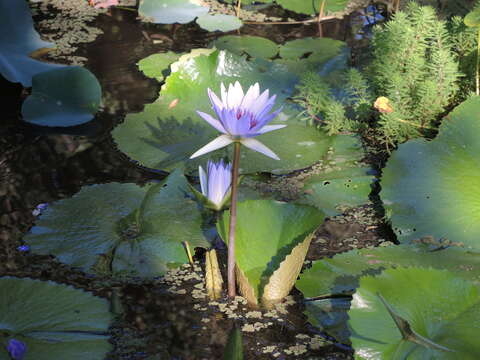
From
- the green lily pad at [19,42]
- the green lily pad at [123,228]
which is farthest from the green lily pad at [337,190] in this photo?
the green lily pad at [19,42]

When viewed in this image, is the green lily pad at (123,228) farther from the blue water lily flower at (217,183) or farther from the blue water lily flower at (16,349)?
the blue water lily flower at (16,349)

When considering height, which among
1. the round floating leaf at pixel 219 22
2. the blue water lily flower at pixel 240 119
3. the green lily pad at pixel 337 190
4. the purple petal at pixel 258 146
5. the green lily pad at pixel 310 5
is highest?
the blue water lily flower at pixel 240 119

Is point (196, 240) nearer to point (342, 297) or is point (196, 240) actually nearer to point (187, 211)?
point (187, 211)

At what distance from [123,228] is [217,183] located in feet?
1.16

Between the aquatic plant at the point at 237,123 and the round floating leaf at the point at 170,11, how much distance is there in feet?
7.64

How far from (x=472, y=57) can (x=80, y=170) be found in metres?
1.74

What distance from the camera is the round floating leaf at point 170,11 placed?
13.0 ft

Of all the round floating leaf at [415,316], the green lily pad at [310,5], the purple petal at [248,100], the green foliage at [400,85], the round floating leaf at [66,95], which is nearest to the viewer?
the round floating leaf at [415,316]

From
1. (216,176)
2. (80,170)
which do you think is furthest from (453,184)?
Result: (80,170)

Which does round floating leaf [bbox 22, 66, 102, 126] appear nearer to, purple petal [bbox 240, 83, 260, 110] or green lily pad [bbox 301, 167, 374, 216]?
green lily pad [bbox 301, 167, 374, 216]

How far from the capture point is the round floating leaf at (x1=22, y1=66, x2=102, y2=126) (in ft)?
9.64

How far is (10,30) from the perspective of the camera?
11.0 ft

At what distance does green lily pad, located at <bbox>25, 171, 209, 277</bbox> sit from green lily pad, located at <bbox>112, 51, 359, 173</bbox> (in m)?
0.28

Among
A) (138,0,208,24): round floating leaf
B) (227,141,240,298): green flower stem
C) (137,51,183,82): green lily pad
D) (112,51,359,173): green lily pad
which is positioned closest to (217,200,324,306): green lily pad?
(227,141,240,298): green flower stem
